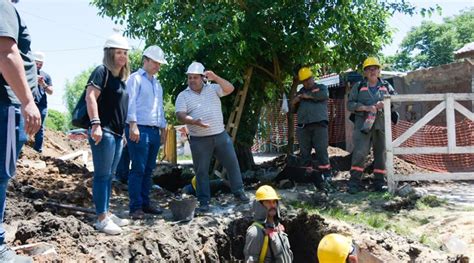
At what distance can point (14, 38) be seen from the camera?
9.48ft

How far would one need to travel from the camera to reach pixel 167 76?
893 centimetres

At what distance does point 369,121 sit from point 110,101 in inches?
170

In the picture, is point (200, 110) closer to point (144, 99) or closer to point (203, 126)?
point (203, 126)

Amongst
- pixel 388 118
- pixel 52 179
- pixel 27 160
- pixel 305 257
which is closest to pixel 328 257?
pixel 305 257

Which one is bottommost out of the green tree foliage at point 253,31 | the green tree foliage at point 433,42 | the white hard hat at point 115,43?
the white hard hat at point 115,43

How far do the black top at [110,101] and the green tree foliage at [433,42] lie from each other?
31.1 metres

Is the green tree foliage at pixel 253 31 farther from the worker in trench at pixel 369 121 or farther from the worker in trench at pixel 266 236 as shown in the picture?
the worker in trench at pixel 266 236

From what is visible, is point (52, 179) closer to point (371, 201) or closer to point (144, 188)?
point (144, 188)

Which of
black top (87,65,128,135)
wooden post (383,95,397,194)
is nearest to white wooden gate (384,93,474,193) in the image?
wooden post (383,95,397,194)

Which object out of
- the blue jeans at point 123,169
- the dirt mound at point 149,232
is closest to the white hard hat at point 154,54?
the dirt mound at point 149,232

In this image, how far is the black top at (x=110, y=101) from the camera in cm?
446

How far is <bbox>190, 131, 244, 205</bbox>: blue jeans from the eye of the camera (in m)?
5.92

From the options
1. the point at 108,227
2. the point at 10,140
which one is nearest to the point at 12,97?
the point at 10,140

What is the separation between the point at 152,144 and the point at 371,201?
3.41 metres
